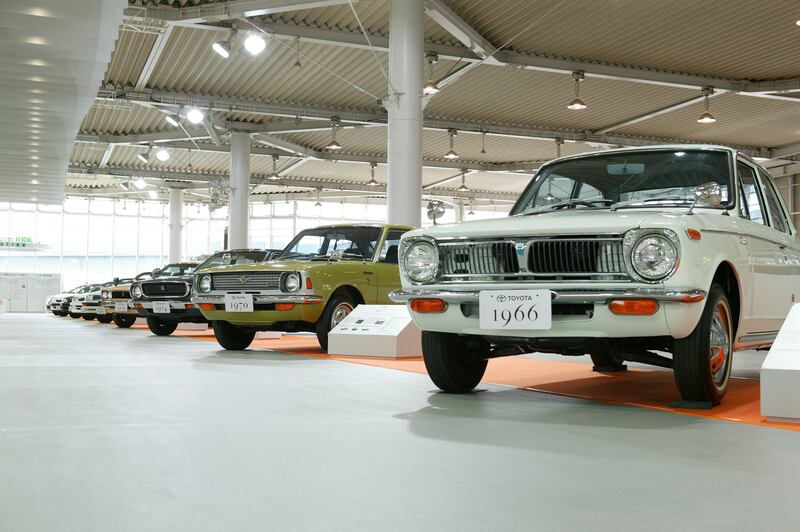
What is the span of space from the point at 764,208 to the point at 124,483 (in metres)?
4.63

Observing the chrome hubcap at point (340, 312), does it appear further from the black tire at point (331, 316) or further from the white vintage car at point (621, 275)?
the white vintage car at point (621, 275)

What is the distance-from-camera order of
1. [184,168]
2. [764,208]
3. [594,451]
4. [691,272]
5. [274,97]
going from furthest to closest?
1. [184,168]
2. [274,97]
3. [764,208]
4. [691,272]
5. [594,451]

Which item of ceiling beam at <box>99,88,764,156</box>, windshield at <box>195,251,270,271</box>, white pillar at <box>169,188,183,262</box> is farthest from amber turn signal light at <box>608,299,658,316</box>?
white pillar at <box>169,188,183,262</box>

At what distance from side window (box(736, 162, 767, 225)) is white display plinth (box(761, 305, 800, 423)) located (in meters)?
1.28

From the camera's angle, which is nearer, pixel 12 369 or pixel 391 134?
pixel 12 369

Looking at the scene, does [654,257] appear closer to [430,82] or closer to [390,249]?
[390,249]

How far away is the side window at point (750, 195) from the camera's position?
495 centimetres

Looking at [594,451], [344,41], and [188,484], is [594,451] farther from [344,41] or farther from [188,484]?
[344,41]

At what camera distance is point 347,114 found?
67.6 ft

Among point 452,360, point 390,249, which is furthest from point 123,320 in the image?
point 452,360

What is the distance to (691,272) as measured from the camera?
150 inches

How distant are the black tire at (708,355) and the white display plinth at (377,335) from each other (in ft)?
12.5

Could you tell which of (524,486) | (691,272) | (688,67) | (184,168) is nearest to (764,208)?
(691,272)

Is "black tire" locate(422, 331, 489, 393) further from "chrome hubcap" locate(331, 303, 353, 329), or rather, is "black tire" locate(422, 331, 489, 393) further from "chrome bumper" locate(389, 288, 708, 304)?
"chrome hubcap" locate(331, 303, 353, 329)
